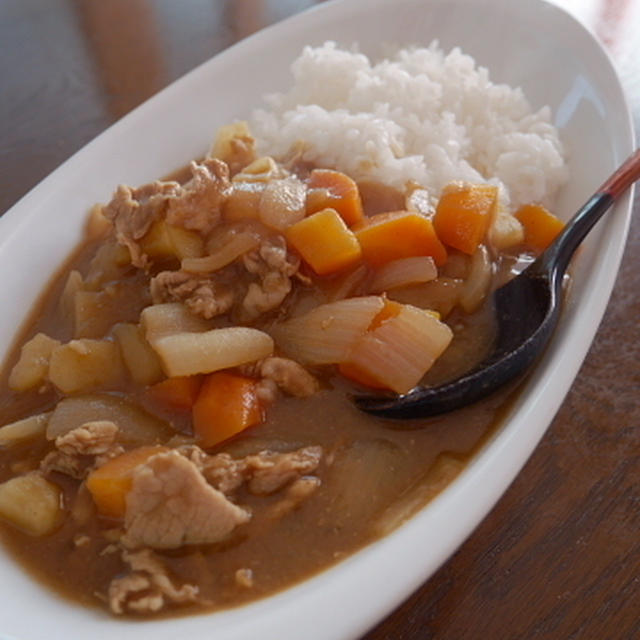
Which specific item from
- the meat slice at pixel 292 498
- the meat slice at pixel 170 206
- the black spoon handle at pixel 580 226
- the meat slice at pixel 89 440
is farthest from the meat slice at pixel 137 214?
the black spoon handle at pixel 580 226

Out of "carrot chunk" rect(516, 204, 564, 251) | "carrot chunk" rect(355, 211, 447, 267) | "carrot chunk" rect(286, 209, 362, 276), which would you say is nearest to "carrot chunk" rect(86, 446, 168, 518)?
"carrot chunk" rect(286, 209, 362, 276)

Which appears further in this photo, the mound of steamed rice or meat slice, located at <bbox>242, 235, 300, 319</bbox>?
the mound of steamed rice

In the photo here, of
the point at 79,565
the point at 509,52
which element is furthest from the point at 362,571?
the point at 509,52

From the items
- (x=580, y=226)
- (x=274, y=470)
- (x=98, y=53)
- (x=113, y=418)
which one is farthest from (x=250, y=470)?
(x=98, y=53)

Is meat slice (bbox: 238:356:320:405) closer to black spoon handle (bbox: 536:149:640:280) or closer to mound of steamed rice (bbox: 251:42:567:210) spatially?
black spoon handle (bbox: 536:149:640:280)

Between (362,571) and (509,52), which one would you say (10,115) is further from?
(362,571)

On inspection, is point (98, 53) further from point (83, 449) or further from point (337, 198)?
point (83, 449)

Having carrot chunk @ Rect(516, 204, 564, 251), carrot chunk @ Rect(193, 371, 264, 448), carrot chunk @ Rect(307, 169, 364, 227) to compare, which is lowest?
carrot chunk @ Rect(193, 371, 264, 448)
